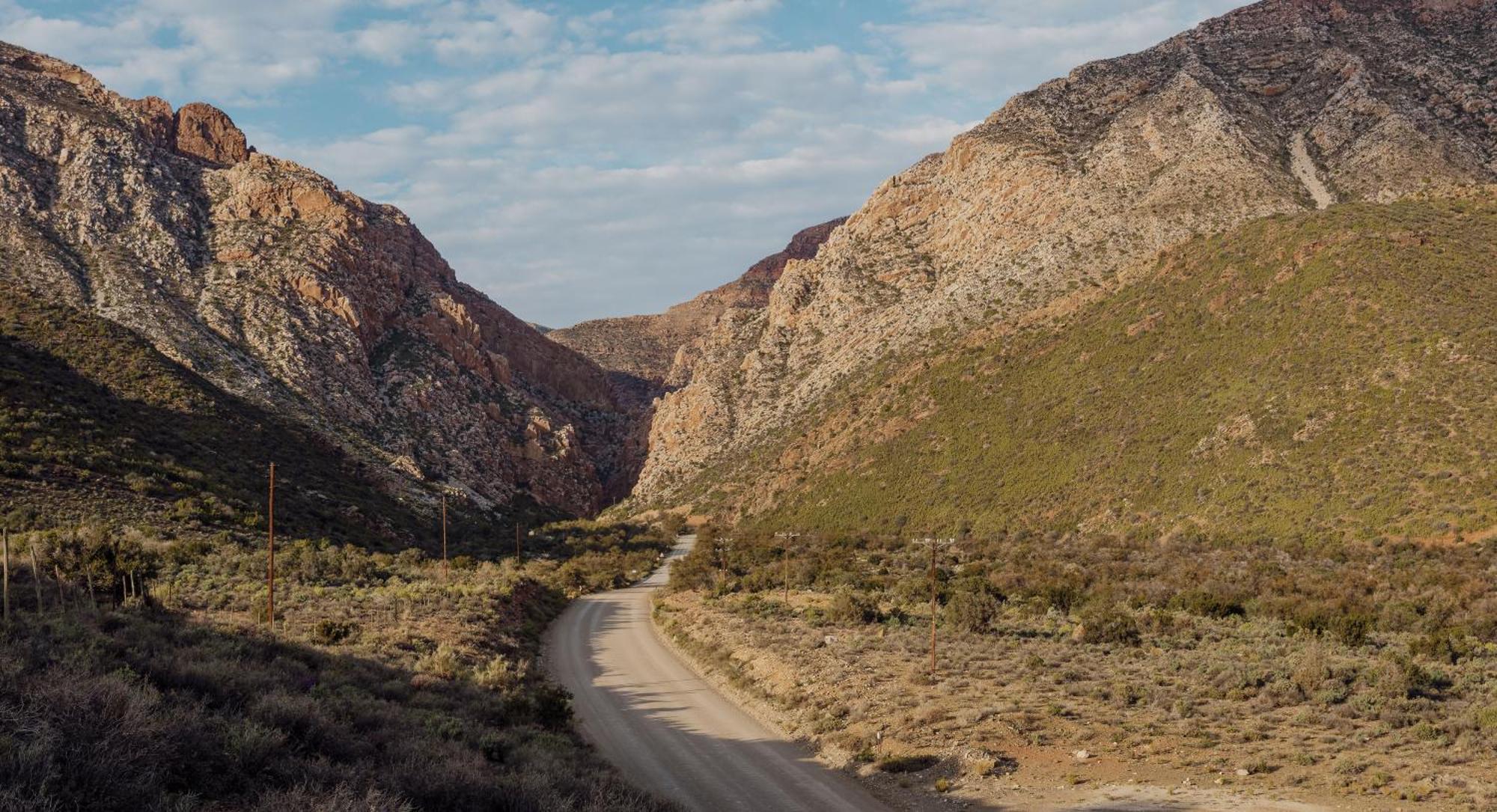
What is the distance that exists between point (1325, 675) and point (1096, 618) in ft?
28.2

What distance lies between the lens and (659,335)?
161m

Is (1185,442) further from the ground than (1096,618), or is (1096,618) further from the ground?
(1185,442)

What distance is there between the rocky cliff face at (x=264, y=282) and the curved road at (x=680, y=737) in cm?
4428

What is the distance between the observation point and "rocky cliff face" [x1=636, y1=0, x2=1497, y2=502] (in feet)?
255

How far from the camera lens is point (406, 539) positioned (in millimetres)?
59562

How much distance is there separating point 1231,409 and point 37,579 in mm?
57104

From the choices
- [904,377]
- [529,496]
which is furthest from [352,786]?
[529,496]

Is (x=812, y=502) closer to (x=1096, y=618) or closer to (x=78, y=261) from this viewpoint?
(x=1096, y=618)

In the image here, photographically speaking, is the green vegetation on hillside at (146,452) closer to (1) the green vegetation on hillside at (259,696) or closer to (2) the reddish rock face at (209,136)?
(1) the green vegetation on hillside at (259,696)

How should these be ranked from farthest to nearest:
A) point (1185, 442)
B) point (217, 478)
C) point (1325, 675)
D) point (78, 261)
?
point (78, 261) → point (1185, 442) → point (217, 478) → point (1325, 675)

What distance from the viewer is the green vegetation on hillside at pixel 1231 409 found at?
45.7 m

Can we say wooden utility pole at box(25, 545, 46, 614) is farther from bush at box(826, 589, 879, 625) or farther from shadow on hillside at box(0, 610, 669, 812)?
bush at box(826, 589, 879, 625)

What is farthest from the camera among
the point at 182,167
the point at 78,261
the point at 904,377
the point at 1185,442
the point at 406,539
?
the point at 182,167

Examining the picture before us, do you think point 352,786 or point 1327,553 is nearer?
point 352,786
